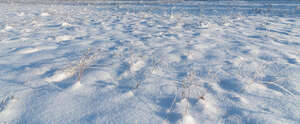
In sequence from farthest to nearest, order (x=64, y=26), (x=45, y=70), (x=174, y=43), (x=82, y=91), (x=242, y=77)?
1. (x=64, y=26)
2. (x=174, y=43)
3. (x=45, y=70)
4. (x=242, y=77)
5. (x=82, y=91)

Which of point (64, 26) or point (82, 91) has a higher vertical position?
point (64, 26)

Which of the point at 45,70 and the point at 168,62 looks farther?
the point at 168,62

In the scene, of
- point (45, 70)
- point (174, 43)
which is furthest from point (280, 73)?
point (45, 70)

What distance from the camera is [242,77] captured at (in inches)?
68.3

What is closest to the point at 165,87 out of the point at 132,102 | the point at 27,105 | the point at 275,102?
the point at 132,102

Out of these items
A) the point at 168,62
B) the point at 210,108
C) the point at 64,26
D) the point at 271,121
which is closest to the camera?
the point at 271,121

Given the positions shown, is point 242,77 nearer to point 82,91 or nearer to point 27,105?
point 82,91

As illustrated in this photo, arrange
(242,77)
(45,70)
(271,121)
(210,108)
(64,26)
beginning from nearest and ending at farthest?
1. (271,121)
2. (210,108)
3. (242,77)
4. (45,70)
5. (64,26)

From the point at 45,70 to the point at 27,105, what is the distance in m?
0.61

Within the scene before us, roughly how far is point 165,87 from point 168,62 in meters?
0.58

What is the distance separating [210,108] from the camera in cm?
132

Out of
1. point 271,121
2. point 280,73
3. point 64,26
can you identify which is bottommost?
point 271,121

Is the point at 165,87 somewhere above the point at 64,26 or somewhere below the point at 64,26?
below

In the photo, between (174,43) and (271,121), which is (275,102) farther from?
(174,43)
